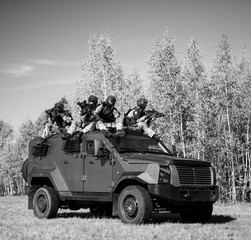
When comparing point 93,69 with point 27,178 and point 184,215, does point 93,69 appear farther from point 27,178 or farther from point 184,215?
point 184,215

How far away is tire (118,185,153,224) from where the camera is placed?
30.1 feet

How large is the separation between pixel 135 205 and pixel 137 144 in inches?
77.0

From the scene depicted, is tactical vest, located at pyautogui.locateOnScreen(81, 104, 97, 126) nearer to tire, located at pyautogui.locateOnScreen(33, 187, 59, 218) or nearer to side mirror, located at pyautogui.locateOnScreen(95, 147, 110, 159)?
side mirror, located at pyautogui.locateOnScreen(95, 147, 110, 159)

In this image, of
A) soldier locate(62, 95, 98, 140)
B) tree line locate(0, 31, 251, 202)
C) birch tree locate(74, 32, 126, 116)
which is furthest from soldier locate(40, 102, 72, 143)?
birch tree locate(74, 32, 126, 116)

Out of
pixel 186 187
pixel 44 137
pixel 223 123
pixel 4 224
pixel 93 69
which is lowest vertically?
pixel 4 224

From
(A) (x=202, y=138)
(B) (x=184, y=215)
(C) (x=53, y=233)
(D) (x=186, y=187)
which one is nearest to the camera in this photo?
(C) (x=53, y=233)

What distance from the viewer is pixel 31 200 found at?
1221cm

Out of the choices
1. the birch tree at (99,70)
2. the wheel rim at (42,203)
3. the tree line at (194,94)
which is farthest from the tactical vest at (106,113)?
the birch tree at (99,70)

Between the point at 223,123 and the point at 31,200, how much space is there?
1804cm

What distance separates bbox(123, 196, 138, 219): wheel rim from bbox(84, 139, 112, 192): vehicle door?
2.55 ft

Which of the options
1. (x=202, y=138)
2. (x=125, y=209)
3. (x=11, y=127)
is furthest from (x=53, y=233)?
(x=11, y=127)

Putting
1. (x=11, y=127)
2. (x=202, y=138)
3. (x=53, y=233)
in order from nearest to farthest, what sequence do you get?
1. (x=53, y=233)
2. (x=202, y=138)
3. (x=11, y=127)

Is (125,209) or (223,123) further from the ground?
(223,123)

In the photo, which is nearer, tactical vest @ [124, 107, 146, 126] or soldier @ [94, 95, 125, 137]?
soldier @ [94, 95, 125, 137]
